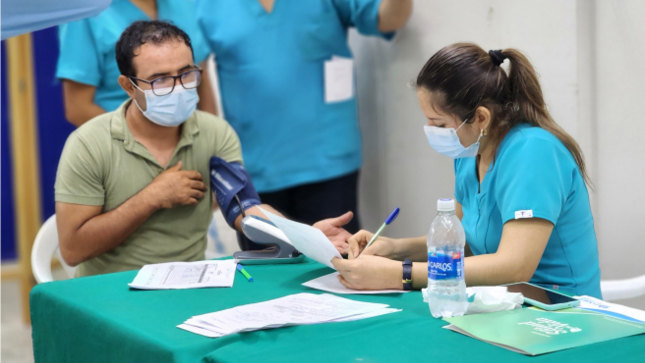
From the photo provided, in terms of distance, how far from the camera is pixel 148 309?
135 cm

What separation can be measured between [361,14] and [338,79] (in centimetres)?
27

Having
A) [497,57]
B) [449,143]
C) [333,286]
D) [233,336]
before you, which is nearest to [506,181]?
[449,143]

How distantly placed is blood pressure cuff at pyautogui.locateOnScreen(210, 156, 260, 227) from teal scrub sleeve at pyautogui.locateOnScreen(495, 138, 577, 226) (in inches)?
32.0

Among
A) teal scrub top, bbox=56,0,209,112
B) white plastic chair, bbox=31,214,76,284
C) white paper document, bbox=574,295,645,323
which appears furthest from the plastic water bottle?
teal scrub top, bbox=56,0,209,112

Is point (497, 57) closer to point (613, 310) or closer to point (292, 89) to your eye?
point (613, 310)

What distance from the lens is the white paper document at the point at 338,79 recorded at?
264 cm

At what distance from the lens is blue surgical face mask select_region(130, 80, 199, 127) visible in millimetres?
1959

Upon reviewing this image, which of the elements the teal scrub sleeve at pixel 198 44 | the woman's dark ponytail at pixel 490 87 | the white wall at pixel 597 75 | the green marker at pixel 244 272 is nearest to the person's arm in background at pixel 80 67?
the teal scrub sleeve at pixel 198 44

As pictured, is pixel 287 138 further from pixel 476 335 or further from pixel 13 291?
pixel 13 291

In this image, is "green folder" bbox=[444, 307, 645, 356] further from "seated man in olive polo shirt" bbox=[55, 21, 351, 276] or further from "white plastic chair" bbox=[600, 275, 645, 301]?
"seated man in olive polo shirt" bbox=[55, 21, 351, 276]

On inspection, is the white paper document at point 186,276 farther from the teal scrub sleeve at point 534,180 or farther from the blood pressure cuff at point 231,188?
the teal scrub sleeve at point 534,180

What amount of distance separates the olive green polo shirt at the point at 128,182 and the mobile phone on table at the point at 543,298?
109 cm

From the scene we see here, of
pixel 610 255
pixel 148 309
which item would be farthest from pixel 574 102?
pixel 148 309

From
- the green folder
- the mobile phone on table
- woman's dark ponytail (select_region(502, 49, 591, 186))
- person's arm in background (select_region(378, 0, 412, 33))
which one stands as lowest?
the green folder
